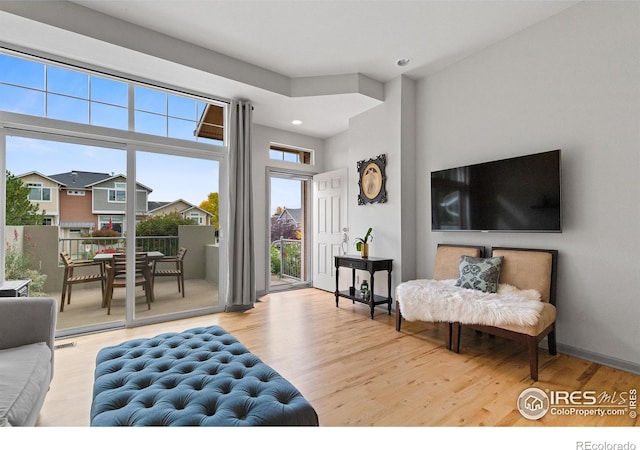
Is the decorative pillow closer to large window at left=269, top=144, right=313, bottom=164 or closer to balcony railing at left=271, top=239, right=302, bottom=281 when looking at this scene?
balcony railing at left=271, top=239, right=302, bottom=281

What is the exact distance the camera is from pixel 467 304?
2.51 m

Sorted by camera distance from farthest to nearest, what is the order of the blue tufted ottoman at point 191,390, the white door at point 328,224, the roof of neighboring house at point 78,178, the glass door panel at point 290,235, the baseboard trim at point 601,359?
the glass door panel at point 290,235 < the white door at point 328,224 < the roof of neighboring house at point 78,178 < the baseboard trim at point 601,359 < the blue tufted ottoman at point 191,390

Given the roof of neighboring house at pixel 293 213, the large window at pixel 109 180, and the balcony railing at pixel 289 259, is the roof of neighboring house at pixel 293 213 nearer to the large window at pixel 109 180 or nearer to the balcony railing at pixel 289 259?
the balcony railing at pixel 289 259

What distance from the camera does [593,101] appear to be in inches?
97.4

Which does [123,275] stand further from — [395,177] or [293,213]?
[395,177]

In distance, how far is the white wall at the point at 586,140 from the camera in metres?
2.30

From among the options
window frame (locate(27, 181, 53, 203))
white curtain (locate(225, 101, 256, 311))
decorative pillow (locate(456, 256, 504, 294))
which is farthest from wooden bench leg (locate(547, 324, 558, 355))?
window frame (locate(27, 181, 53, 203))

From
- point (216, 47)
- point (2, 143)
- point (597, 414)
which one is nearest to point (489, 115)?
point (597, 414)

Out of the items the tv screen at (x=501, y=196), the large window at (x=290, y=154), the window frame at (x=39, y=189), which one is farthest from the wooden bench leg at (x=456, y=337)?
the window frame at (x=39, y=189)

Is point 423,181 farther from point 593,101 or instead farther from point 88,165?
point 88,165

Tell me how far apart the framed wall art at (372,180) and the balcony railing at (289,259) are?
1.73 meters

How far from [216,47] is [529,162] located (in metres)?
3.24

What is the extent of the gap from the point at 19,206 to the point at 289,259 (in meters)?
3.61
